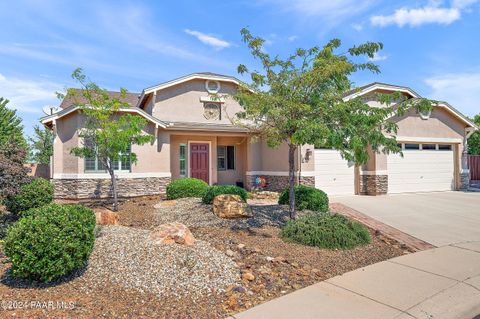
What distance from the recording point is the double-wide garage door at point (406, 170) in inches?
572

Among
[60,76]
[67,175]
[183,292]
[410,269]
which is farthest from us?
[67,175]

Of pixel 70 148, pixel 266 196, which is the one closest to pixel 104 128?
pixel 70 148

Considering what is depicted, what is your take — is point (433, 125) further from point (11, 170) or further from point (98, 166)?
point (11, 170)

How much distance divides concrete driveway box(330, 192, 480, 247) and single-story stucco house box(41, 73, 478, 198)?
155cm

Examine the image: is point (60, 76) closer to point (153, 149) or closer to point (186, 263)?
point (153, 149)

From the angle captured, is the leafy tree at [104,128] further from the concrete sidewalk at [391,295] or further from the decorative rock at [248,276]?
the concrete sidewalk at [391,295]

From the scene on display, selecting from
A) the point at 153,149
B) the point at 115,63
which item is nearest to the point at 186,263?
the point at 153,149

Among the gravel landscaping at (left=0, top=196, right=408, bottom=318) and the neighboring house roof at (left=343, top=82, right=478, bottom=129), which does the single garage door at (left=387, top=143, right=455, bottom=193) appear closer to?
the neighboring house roof at (left=343, top=82, right=478, bottom=129)

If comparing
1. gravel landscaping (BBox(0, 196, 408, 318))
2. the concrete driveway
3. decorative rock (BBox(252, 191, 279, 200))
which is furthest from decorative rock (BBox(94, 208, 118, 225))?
the concrete driveway

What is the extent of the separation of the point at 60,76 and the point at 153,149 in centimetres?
451

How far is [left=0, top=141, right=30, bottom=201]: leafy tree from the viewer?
7.21 meters

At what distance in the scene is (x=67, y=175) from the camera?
509 inches

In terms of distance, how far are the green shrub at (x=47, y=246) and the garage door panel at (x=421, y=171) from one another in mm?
14254

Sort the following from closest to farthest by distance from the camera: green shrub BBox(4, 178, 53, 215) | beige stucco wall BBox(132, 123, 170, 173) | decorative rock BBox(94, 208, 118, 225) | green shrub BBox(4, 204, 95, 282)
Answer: green shrub BBox(4, 204, 95, 282) → decorative rock BBox(94, 208, 118, 225) → green shrub BBox(4, 178, 53, 215) → beige stucco wall BBox(132, 123, 170, 173)
